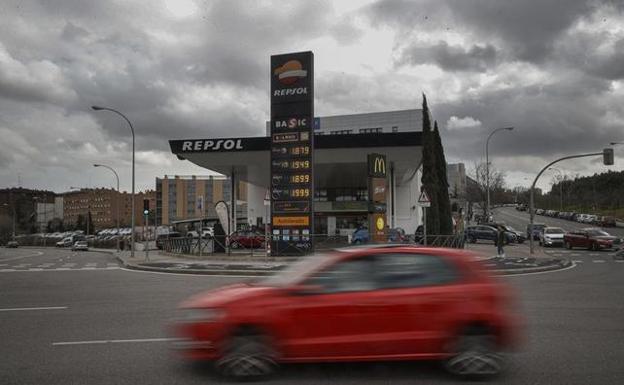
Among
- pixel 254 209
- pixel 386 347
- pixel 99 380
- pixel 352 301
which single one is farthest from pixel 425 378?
pixel 254 209

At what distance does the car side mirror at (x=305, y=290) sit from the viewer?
6012mm

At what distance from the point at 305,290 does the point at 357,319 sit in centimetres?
65

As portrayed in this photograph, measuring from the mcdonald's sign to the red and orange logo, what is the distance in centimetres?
699

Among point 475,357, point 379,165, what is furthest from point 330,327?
point 379,165

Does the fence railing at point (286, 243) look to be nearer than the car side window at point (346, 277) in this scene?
No

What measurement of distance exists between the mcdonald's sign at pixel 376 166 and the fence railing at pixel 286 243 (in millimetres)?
3233

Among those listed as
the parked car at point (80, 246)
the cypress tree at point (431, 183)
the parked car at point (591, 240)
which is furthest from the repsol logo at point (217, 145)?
the parked car at point (80, 246)

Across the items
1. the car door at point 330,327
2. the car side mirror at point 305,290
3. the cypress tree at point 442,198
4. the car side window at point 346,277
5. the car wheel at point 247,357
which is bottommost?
the car wheel at point 247,357

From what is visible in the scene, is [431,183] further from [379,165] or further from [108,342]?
[108,342]

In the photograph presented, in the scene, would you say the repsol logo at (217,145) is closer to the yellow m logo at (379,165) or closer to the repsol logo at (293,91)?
the repsol logo at (293,91)

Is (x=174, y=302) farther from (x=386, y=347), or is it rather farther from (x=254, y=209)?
(x=254, y=209)

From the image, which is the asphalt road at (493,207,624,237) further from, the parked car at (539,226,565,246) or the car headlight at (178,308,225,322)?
the car headlight at (178,308,225,322)

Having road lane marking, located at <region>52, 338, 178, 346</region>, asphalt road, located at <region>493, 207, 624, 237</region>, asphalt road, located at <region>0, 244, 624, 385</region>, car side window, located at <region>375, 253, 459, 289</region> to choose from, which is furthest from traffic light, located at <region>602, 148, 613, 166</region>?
road lane marking, located at <region>52, 338, 178, 346</region>

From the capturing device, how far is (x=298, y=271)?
6.38 metres
